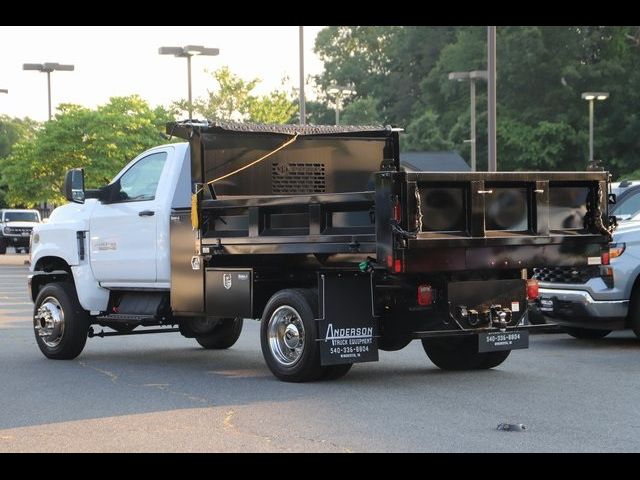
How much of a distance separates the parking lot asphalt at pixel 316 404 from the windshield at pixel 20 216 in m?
43.0

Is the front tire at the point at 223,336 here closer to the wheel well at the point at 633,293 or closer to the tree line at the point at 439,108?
the wheel well at the point at 633,293

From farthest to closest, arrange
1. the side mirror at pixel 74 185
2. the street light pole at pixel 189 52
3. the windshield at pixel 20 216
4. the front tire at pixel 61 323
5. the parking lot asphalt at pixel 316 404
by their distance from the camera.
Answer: the windshield at pixel 20 216, the street light pole at pixel 189 52, the front tire at pixel 61 323, the side mirror at pixel 74 185, the parking lot asphalt at pixel 316 404

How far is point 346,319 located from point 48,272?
4536 mm

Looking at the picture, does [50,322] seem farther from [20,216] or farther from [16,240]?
[20,216]

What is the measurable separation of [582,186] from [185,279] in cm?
377

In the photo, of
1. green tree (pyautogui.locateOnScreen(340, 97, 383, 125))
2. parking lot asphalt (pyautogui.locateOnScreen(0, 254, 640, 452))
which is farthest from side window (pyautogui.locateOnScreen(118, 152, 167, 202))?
green tree (pyautogui.locateOnScreen(340, 97, 383, 125))

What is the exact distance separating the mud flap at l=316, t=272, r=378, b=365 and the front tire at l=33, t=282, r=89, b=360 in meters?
3.61

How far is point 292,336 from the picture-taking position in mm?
11461

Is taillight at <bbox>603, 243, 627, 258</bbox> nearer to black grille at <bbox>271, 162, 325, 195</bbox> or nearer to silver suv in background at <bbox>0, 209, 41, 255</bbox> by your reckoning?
black grille at <bbox>271, 162, 325, 195</bbox>

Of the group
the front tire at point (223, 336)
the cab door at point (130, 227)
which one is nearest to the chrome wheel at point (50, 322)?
the cab door at point (130, 227)

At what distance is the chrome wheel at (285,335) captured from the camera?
11375 mm

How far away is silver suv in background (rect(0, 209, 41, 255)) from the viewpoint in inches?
2167
